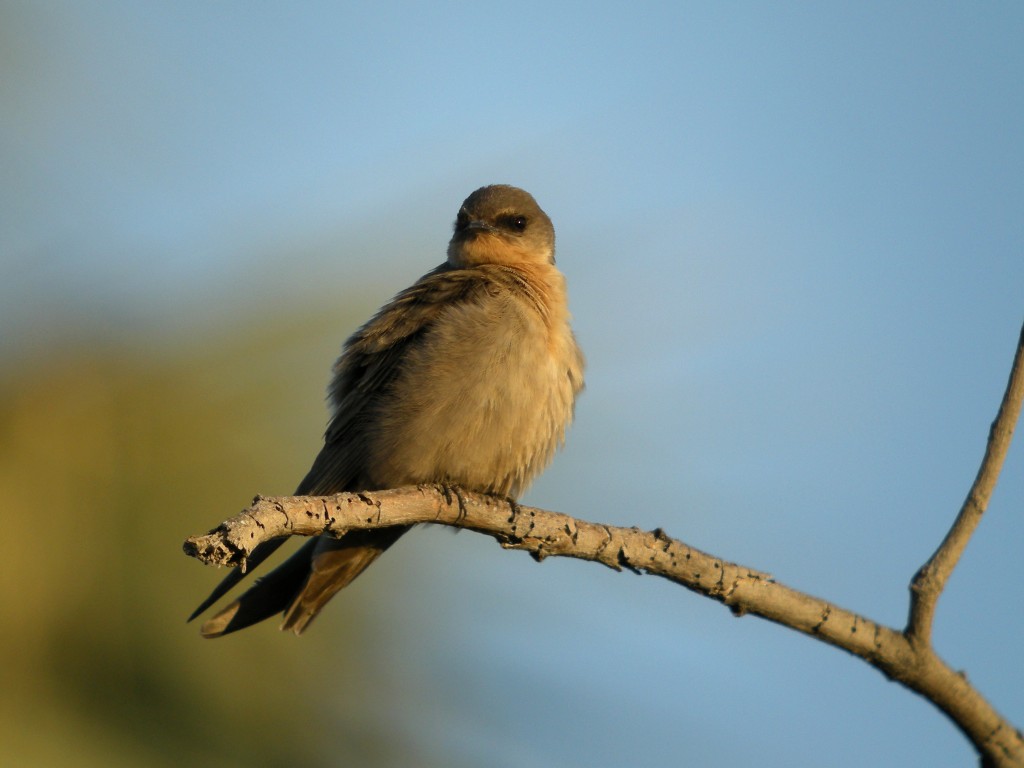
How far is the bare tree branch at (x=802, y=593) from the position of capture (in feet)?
11.1

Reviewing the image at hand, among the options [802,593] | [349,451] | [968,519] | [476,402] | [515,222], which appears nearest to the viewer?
[968,519]

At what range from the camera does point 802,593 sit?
368cm

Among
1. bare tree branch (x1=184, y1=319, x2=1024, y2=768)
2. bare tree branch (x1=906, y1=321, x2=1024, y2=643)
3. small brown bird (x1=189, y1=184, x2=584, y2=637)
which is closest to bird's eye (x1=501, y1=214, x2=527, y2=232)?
small brown bird (x1=189, y1=184, x2=584, y2=637)

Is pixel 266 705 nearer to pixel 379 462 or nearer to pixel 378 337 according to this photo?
pixel 379 462

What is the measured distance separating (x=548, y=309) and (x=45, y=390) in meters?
2.26

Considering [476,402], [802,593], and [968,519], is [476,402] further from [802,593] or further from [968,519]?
[968,519]

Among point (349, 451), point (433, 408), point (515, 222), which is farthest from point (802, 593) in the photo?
point (515, 222)

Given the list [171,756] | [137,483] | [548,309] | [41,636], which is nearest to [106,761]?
[171,756]

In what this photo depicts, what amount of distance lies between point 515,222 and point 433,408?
179cm

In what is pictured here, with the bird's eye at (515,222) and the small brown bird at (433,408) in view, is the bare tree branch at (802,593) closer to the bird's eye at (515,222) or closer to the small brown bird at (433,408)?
the small brown bird at (433,408)

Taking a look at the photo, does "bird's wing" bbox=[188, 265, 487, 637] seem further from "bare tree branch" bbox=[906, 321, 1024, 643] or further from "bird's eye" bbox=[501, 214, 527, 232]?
"bare tree branch" bbox=[906, 321, 1024, 643]

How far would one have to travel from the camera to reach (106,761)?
4.05 metres

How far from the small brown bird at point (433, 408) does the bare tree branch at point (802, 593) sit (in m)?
0.93

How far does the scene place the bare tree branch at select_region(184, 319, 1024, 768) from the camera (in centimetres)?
337
